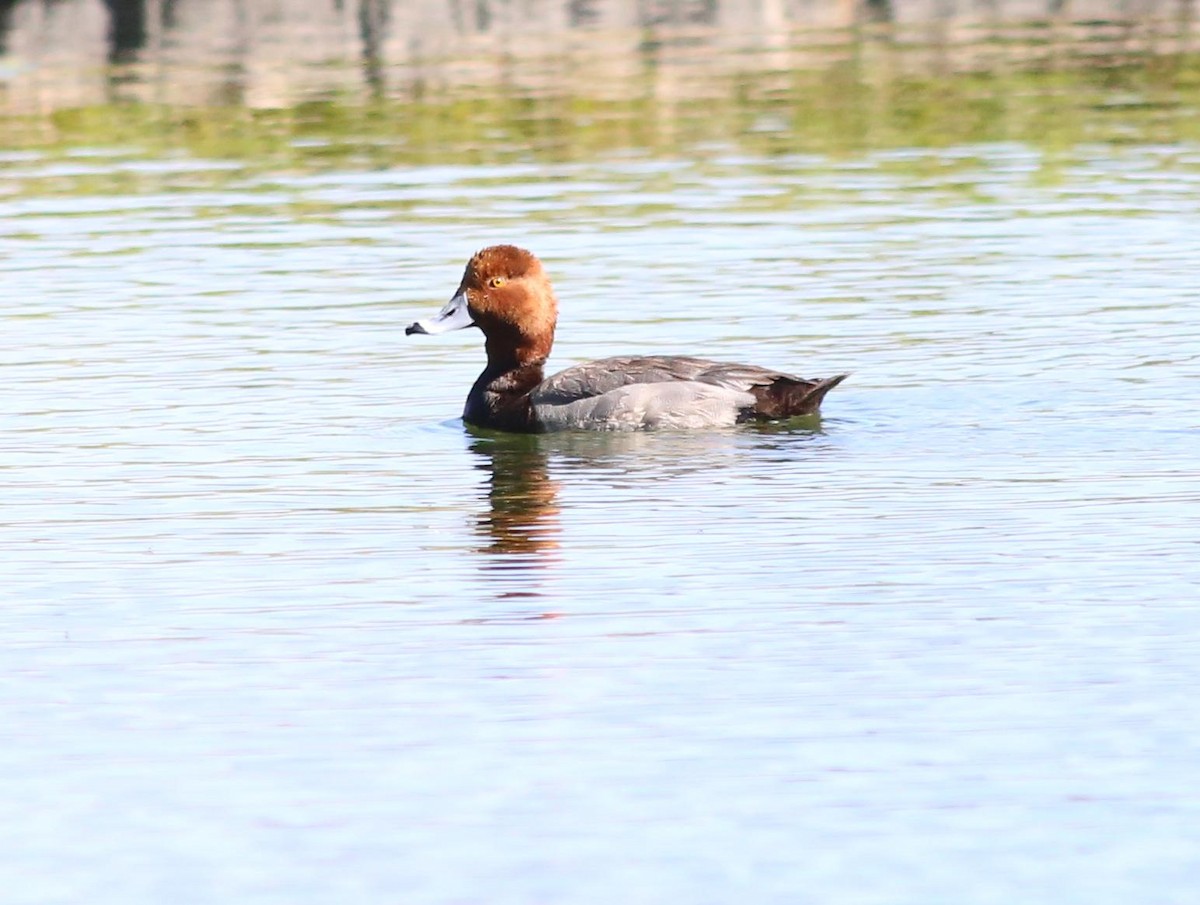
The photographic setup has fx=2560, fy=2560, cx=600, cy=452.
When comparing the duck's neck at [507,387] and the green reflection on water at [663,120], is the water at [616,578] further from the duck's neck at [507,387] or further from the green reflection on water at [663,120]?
the green reflection on water at [663,120]

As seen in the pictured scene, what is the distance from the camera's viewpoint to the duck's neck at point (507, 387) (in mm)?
14773

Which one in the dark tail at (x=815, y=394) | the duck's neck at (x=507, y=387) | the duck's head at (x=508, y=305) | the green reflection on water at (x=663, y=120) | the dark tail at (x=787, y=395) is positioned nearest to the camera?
the dark tail at (x=815, y=394)

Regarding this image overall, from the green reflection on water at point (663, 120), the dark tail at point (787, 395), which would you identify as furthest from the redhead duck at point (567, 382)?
the green reflection on water at point (663, 120)

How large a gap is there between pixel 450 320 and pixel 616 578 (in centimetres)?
517

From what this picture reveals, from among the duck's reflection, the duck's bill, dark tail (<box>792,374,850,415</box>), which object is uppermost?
the duck's bill

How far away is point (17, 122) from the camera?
3253cm

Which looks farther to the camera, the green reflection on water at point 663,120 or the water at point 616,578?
the green reflection on water at point 663,120

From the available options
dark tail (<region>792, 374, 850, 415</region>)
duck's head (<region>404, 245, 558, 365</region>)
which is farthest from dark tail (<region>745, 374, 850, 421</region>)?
duck's head (<region>404, 245, 558, 365</region>)

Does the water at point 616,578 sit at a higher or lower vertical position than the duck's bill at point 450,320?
lower

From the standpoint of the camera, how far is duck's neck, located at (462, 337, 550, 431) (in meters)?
14.8

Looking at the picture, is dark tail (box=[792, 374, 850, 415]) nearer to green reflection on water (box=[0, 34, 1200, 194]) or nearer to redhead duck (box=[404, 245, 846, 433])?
redhead duck (box=[404, 245, 846, 433])

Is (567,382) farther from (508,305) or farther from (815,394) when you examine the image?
(815,394)

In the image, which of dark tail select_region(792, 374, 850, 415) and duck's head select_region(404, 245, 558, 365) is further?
duck's head select_region(404, 245, 558, 365)

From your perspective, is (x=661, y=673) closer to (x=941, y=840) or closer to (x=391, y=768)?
(x=391, y=768)
